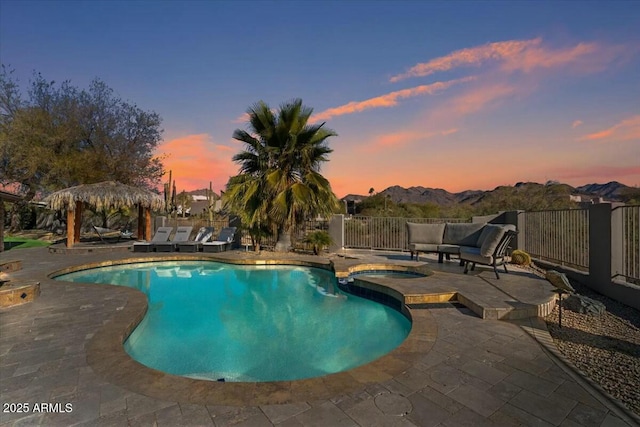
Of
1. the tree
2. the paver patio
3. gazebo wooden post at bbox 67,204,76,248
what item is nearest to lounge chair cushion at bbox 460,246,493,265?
the paver patio

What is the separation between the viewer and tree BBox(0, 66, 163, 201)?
1620 cm

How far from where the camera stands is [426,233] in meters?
8.87

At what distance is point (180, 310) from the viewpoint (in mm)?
5812

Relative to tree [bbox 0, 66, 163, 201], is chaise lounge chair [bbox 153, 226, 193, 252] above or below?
below

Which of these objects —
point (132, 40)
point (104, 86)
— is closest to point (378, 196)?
point (104, 86)

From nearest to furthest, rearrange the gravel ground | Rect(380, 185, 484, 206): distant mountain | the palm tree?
the gravel ground
the palm tree
Rect(380, 185, 484, 206): distant mountain

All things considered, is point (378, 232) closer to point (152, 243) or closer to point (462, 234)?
point (462, 234)

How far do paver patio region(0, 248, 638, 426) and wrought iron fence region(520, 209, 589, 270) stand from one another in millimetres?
3762

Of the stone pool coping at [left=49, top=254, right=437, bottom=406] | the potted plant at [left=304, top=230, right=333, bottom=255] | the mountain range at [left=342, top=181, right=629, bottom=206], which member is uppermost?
the mountain range at [left=342, top=181, right=629, bottom=206]

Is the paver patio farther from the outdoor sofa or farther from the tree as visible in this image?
the tree

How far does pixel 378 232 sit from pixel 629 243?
780 centimetres

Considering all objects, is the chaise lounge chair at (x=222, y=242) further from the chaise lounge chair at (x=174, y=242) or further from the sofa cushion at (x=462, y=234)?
the sofa cushion at (x=462, y=234)

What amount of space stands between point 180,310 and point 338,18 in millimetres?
9265

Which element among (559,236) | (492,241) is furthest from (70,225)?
(559,236)
